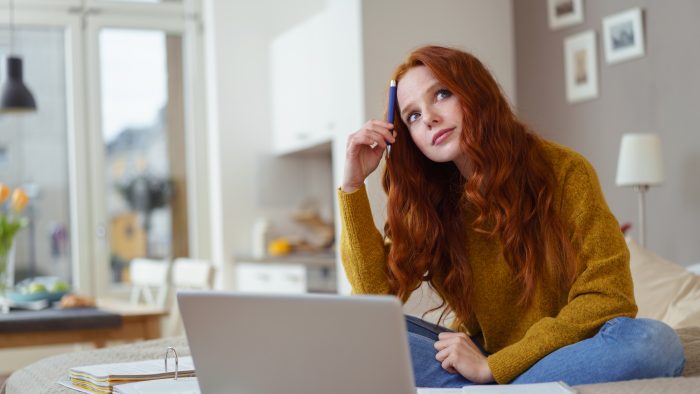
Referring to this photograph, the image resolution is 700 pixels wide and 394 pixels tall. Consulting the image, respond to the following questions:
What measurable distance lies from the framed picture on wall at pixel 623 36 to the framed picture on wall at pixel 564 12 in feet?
0.61

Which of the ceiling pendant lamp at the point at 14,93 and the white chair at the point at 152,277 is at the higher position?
the ceiling pendant lamp at the point at 14,93

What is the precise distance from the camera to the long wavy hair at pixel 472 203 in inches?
66.2

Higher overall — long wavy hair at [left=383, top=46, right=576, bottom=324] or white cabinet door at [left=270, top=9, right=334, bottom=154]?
white cabinet door at [left=270, top=9, right=334, bottom=154]

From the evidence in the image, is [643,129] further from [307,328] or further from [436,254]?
[307,328]

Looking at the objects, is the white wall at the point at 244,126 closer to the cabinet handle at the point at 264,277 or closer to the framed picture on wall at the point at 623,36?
the cabinet handle at the point at 264,277

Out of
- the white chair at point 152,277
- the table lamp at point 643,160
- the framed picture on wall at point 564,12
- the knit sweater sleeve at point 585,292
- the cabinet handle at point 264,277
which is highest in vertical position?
the framed picture on wall at point 564,12

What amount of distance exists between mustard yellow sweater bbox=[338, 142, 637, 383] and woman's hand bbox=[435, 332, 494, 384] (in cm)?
2

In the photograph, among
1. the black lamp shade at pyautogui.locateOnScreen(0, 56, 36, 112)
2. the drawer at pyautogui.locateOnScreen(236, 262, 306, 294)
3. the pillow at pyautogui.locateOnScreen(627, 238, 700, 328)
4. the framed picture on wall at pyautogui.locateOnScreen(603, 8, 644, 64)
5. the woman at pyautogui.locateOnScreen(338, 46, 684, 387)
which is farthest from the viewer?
the drawer at pyautogui.locateOnScreen(236, 262, 306, 294)

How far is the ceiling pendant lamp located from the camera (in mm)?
4336

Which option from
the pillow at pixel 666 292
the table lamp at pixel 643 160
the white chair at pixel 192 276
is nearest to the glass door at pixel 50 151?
the white chair at pixel 192 276

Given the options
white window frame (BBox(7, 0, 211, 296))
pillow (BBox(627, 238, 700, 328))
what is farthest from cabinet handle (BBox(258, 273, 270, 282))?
pillow (BBox(627, 238, 700, 328))

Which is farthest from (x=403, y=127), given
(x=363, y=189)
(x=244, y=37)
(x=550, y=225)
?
(x=244, y=37)

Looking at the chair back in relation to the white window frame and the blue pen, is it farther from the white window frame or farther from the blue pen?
the blue pen

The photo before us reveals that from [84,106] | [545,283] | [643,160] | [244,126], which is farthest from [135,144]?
[545,283]
